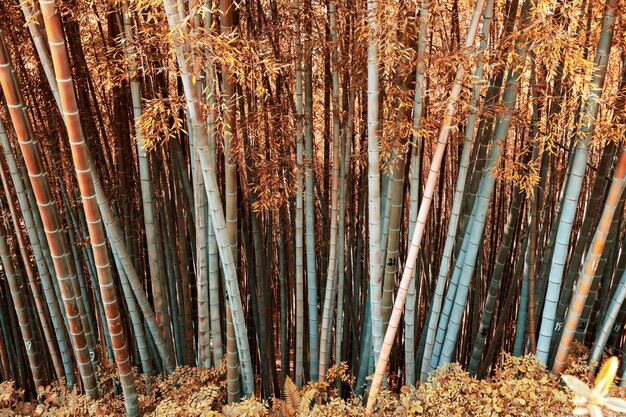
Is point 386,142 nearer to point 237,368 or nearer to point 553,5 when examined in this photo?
point 553,5

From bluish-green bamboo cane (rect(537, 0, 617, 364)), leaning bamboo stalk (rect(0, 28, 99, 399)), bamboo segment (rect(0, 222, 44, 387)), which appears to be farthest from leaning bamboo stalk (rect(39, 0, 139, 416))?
bluish-green bamboo cane (rect(537, 0, 617, 364))

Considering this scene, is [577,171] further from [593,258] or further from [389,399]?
[389,399]

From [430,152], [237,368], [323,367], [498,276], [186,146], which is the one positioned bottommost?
[323,367]

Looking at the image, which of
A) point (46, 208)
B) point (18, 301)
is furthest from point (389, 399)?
point (18, 301)

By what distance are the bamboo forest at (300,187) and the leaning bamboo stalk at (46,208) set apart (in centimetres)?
1

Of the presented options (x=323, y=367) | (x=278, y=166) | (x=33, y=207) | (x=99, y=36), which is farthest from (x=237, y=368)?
(x=99, y=36)

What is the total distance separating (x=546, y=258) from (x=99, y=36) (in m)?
3.60

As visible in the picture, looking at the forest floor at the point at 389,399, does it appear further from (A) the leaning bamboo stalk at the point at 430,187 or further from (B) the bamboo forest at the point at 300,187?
(A) the leaning bamboo stalk at the point at 430,187

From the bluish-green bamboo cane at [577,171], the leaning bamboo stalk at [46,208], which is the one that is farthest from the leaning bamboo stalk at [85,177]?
the bluish-green bamboo cane at [577,171]

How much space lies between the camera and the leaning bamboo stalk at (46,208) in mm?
2396

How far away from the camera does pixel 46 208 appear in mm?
2633

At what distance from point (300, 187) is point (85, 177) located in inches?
53.1

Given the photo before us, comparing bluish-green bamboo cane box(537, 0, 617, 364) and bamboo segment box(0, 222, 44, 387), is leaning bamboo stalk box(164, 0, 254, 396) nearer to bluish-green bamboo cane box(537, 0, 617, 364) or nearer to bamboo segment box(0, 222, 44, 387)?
bamboo segment box(0, 222, 44, 387)

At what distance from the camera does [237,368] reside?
319 cm
